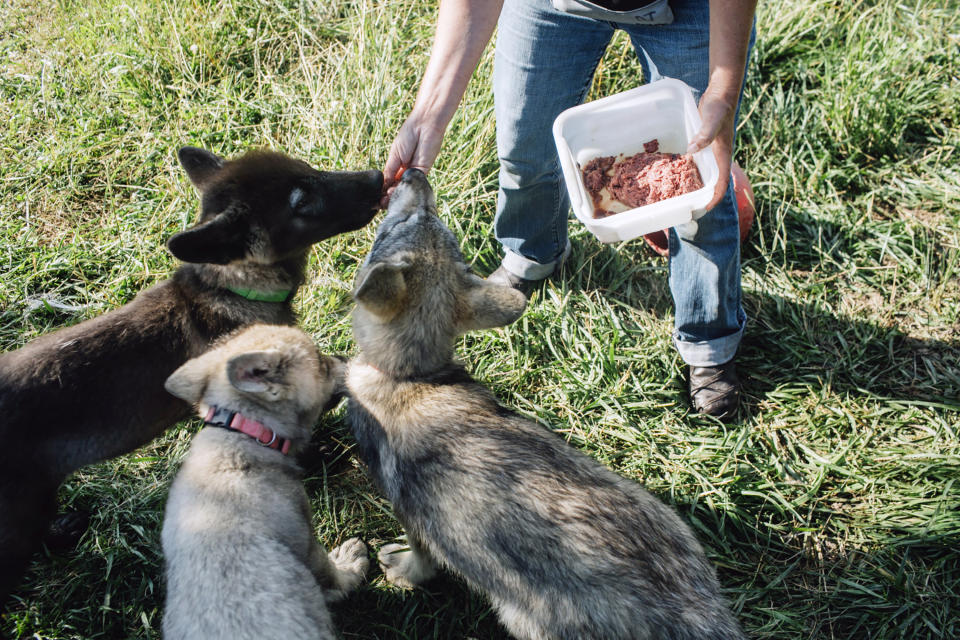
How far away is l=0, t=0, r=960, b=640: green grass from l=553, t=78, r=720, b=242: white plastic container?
4.71 feet

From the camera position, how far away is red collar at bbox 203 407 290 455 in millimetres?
3260

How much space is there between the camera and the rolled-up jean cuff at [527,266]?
175 inches

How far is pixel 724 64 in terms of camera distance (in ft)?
8.72

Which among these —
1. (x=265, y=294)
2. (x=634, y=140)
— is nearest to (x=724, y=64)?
A: (x=634, y=140)

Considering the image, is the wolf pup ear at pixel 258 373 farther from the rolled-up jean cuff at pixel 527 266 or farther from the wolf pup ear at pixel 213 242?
the rolled-up jean cuff at pixel 527 266

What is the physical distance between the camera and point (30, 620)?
3.59 meters

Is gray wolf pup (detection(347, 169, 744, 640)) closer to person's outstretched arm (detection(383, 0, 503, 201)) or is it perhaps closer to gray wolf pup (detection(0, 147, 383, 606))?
person's outstretched arm (detection(383, 0, 503, 201))

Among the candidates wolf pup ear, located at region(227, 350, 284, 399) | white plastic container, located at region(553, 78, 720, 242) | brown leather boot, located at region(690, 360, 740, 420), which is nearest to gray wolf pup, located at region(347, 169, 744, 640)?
wolf pup ear, located at region(227, 350, 284, 399)

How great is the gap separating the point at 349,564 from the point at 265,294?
1728mm

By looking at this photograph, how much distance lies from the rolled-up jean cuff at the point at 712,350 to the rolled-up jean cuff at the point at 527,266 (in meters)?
1.08

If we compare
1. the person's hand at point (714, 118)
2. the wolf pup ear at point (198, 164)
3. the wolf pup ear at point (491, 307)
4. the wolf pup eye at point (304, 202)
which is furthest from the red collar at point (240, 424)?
the person's hand at point (714, 118)

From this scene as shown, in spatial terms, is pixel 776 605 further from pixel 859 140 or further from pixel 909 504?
pixel 859 140

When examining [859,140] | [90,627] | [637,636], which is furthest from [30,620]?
[859,140]

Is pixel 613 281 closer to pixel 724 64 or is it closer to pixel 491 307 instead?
pixel 491 307
